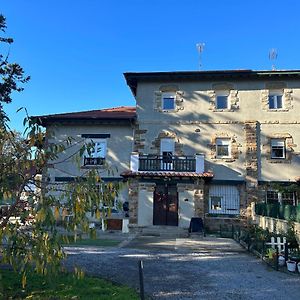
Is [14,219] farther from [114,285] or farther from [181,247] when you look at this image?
[181,247]

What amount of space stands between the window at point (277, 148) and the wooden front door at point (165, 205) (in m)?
6.65

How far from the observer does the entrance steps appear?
18.8 metres

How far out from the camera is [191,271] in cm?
918

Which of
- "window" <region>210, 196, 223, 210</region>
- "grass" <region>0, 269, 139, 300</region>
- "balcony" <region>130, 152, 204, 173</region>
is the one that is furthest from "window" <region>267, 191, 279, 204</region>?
"grass" <region>0, 269, 139, 300</region>

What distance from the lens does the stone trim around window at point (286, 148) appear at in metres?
20.9

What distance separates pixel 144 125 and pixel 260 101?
7619mm

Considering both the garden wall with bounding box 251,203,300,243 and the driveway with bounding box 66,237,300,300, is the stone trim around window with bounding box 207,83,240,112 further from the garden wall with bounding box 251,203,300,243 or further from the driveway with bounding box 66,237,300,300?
the driveway with bounding box 66,237,300,300

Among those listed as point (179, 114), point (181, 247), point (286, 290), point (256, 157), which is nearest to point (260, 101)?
point (256, 157)

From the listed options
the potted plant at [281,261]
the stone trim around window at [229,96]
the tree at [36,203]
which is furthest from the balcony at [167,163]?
the tree at [36,203]

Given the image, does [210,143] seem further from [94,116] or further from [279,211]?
[94,116]

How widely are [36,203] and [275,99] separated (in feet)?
68.8

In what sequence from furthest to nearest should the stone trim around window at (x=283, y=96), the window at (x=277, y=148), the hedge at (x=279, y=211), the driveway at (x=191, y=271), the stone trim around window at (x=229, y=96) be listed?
the stone trim around window at (x=229, y=96) → the stone trim around window at (x=283, y=96) → the window at (x=277, y=148) → the hedge at (x=279, y=211) → the driveway at (x=191, y=271)

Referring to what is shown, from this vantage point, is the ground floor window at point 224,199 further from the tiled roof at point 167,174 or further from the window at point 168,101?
the window at point 168,101

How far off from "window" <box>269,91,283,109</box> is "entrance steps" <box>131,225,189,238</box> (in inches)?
383
